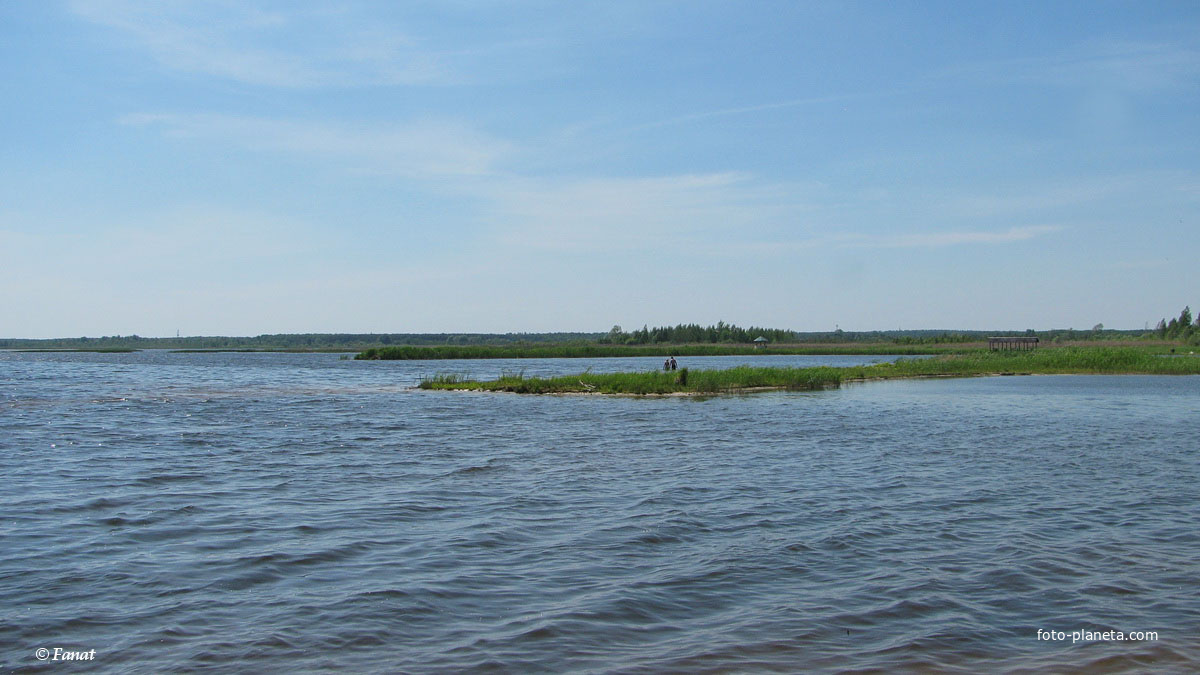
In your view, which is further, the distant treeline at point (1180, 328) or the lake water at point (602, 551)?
the distant treeline at point (1180, 328)

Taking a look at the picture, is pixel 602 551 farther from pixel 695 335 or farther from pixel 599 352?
pixel 695 335

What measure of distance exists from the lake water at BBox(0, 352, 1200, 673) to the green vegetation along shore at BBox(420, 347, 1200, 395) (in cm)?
1717

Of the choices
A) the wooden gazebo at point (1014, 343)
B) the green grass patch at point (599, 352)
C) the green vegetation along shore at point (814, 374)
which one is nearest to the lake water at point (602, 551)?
the green vegetation along shore at point (814, 374)

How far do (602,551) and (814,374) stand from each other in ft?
123

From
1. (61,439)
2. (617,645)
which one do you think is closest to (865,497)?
(617,645)

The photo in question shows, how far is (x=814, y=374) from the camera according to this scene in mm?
47500

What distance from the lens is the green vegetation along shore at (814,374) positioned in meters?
42.6

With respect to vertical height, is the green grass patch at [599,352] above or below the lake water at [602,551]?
above

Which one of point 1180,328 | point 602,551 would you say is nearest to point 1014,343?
point 1180,328

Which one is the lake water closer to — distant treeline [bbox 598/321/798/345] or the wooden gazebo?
the wooden gazebo

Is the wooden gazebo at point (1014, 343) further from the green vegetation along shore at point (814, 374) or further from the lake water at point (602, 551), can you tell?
the lake water at point (602, 551)

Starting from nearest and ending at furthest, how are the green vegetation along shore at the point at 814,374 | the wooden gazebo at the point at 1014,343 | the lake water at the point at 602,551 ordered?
the lake water at the point at 602,551 < the green vegetation along shore at the point at 814,374 < the wooden gazebo at the point at 1014,343

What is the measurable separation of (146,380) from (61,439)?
123ft

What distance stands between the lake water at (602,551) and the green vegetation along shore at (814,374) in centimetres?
1717
